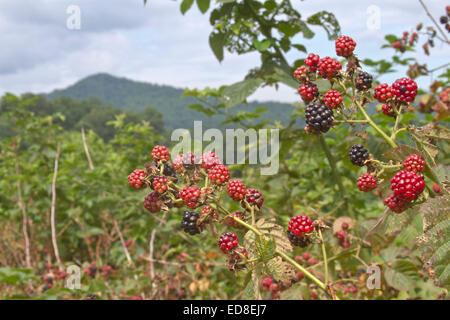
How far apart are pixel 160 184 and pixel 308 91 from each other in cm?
35

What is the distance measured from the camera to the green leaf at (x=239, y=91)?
1.86m

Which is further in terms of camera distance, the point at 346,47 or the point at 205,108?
the point at 205,108

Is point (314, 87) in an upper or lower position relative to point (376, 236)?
upper

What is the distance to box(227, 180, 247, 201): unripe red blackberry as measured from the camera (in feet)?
2.67

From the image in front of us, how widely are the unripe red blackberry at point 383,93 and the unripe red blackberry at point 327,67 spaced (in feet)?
0.36

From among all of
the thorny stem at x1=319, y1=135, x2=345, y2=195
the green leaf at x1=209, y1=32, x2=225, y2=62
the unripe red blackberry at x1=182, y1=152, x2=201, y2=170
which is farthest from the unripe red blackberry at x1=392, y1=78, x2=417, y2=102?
the green leaf at x1=209, y1=32, x2=225, y2=62

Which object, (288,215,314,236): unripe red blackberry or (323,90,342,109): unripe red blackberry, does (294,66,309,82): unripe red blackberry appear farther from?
(288,215,314,236): unripe red blackberry

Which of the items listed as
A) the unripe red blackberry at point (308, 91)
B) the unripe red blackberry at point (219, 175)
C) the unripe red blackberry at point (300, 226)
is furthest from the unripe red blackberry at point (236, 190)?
the unripe red blackberry at point (308, 91)

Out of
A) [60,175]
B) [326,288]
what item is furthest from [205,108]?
[326,288]

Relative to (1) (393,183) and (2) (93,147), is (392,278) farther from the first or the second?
(2) (93,147)

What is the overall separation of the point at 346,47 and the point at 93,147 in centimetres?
574

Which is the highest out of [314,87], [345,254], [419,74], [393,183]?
[419,74]
